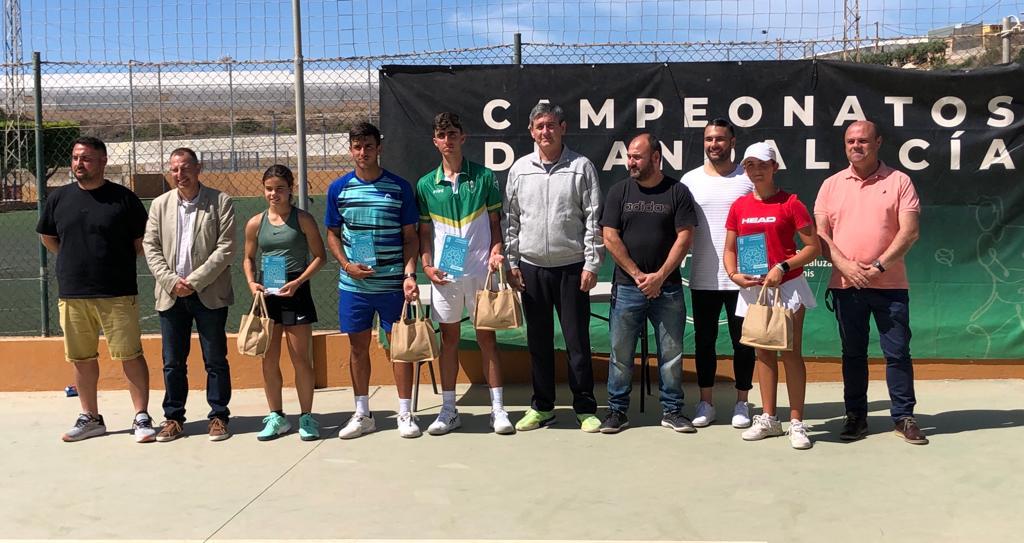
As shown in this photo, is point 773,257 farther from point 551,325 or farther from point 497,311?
point 497,311

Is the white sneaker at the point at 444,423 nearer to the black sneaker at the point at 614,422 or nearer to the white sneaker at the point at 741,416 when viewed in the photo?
the black sneaker at the point at 614,422

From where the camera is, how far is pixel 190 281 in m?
5.59

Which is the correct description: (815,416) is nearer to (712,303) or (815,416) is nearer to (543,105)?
(712,303)

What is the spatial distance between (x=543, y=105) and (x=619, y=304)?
4.12ft

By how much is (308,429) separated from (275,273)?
0.94 meters

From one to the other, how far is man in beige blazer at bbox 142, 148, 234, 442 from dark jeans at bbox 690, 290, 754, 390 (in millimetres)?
2854

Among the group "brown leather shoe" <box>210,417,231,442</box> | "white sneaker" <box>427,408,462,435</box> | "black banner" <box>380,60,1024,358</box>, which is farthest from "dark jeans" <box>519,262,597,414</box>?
"brown leather shoe" <box>210,417,231,442</box>

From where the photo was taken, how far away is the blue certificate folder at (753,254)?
5.25 metres

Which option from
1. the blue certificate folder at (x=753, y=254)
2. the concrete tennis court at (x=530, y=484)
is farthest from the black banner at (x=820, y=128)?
the blue certificate folder at (x=753, y=254)

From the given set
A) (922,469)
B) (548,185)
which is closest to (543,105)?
(548,185)

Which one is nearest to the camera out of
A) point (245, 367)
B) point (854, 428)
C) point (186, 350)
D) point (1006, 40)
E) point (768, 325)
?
point (768, 325)

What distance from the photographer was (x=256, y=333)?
5.52m

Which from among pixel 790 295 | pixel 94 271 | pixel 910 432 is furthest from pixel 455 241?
pixel 910 432

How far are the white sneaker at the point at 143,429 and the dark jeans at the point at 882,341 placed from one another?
4102 millimetres
